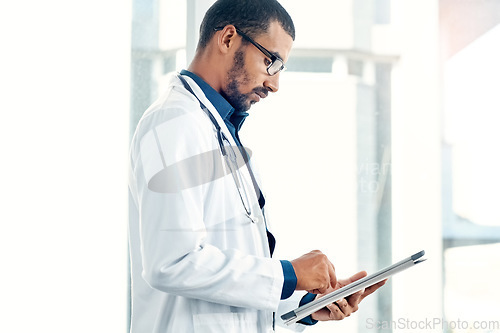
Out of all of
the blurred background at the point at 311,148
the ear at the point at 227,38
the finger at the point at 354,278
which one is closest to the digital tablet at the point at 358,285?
the finger at the point at 354,278

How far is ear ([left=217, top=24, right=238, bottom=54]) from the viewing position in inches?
47.0

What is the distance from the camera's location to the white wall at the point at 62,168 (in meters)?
1.85

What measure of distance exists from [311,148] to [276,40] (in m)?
0.76

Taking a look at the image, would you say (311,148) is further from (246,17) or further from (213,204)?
(213,204)

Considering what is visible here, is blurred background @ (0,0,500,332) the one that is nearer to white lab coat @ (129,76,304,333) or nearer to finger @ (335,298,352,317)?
finger @ (335,298,352,317)

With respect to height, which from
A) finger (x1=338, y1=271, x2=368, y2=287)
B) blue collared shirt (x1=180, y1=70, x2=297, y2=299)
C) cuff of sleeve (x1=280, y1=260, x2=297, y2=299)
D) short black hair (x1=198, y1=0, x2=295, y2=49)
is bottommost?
finger (x1=338, y1=271, x2=368, y2=287)

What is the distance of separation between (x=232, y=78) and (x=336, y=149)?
83cm

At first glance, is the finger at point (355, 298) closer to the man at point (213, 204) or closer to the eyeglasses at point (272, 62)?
the man at point (213, 204)

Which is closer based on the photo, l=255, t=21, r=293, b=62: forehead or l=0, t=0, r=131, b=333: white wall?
l=255, t=21, r=293, b=62: forehead

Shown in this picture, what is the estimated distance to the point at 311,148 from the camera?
1.94m

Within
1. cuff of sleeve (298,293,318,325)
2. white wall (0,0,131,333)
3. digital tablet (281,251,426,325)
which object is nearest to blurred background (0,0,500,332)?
white wall (0,0,131,333)

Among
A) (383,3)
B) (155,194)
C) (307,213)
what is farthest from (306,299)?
(383,3)

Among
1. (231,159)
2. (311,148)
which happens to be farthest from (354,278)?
(311,148)

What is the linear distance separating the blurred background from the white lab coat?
0.83 meters
